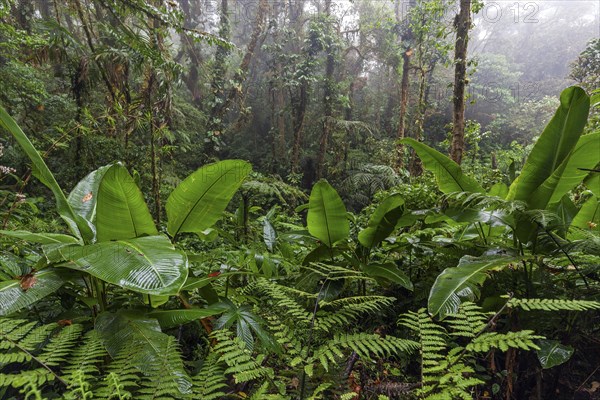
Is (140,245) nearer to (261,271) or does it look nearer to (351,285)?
(261,271)

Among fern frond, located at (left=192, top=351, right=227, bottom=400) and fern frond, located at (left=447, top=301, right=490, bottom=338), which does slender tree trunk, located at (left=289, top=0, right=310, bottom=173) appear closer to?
fern frond, located at (left=447, top=301, right=490, bottom=338)

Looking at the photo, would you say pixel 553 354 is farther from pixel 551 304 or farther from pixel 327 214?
pixel 327 214

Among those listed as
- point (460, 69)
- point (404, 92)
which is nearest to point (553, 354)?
point (460, 69)

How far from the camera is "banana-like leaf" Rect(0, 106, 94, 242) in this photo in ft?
3.89

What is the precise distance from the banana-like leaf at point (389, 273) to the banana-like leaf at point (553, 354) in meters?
0.54

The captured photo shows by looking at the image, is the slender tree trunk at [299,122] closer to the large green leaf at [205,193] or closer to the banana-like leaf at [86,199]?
the banana-like leaf at [86,199]

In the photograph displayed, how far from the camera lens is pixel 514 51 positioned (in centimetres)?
2473

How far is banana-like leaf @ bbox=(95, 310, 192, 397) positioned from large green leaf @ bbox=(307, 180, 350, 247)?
103cm

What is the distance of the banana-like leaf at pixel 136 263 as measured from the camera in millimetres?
904

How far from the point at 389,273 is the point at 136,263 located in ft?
3.83

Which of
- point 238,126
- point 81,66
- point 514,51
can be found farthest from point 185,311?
point 514,51

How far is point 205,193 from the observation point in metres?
1.54

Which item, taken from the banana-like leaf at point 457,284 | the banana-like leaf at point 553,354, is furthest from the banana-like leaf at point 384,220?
the banana-like leaf at point 553,354

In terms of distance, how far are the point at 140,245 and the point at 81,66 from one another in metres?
5.38
